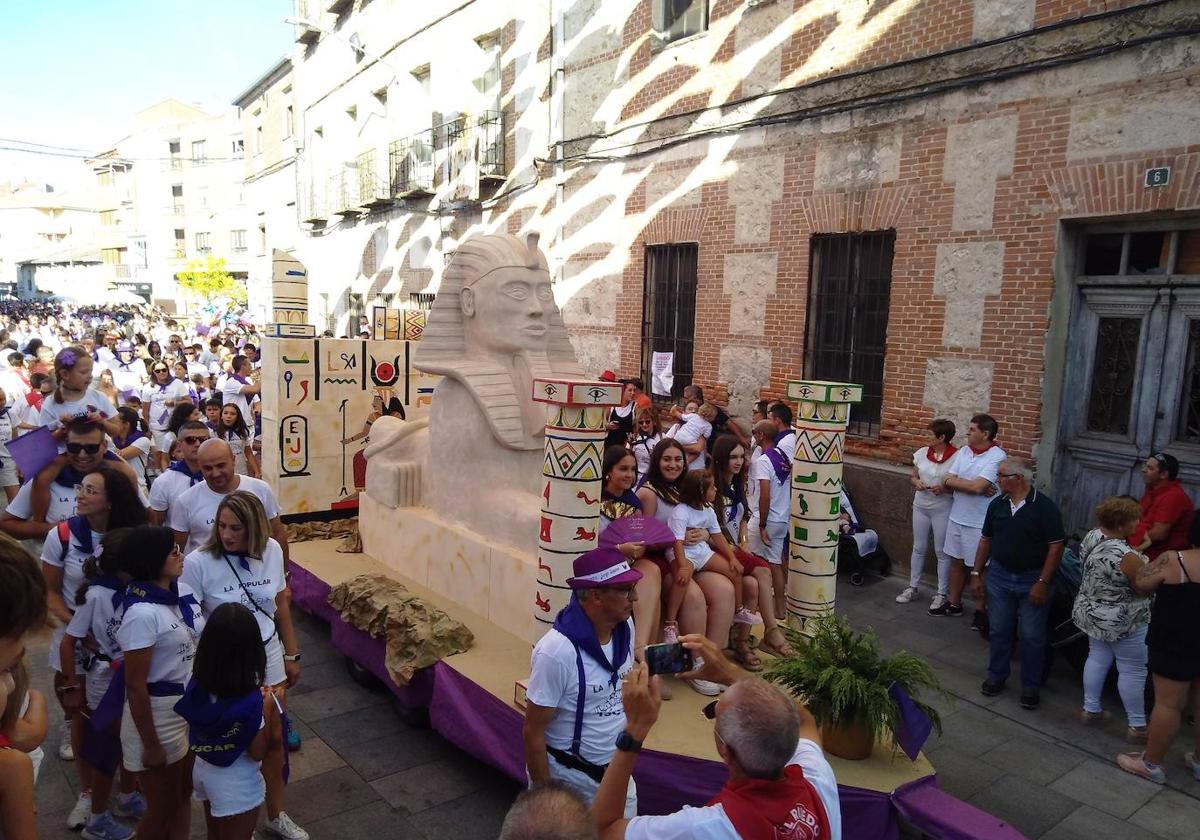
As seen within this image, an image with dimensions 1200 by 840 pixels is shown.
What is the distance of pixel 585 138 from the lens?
41.0 feet

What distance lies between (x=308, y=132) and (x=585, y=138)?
1348cm

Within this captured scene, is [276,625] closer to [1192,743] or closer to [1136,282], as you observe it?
[1192,743]

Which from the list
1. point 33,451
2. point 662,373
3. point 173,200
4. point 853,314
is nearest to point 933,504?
point 853,314

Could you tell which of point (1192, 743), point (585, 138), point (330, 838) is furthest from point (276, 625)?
point (585, 138)

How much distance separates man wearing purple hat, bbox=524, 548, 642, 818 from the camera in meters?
2.79

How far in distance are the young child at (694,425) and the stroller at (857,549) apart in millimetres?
1581

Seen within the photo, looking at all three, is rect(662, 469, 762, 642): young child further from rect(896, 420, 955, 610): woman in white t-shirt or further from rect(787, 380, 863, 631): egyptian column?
rect(896, 420, 955, 610): woman in white t-shirt

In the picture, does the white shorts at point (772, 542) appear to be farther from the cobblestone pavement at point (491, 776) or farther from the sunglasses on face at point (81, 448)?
the sunglasses on face at point (81, 448)

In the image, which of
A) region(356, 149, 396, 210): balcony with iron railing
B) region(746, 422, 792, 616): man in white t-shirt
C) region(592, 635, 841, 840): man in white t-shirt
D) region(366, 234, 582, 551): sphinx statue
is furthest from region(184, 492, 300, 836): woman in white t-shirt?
region(356, 149, 396, 210): balcony with iron railing

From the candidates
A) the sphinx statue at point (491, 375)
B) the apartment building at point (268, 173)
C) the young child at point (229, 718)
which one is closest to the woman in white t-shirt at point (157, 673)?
the young child at point (229, 718)

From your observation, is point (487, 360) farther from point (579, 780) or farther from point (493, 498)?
point (579, 780)

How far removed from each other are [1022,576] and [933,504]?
6.29 feet

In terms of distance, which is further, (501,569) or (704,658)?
(501,569)

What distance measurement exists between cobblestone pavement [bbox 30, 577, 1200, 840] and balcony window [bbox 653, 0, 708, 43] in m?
8.64
